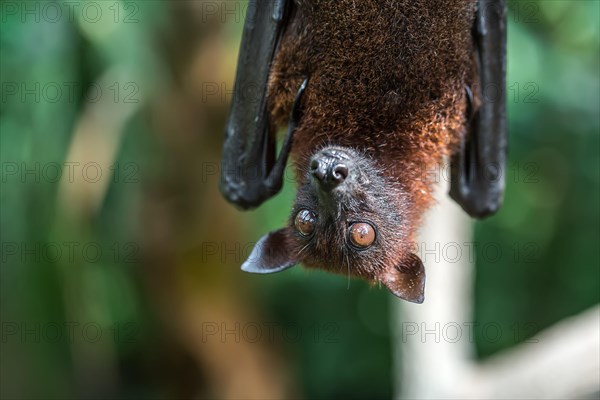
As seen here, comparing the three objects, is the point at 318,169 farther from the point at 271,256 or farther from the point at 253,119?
the point at 253,119

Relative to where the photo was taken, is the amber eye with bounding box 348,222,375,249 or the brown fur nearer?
the amber eye with bounding box 348,222,375,249

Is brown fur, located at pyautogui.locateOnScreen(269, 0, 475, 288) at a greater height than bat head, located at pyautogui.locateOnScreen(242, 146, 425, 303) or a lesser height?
greater

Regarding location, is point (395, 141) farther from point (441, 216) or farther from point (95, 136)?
point (95, 136)

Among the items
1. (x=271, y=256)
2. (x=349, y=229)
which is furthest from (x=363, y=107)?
(x=271, y=256)

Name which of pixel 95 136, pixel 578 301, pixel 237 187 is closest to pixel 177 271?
pixel 95 136

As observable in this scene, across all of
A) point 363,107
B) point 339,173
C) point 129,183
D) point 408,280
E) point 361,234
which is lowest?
point 408,280

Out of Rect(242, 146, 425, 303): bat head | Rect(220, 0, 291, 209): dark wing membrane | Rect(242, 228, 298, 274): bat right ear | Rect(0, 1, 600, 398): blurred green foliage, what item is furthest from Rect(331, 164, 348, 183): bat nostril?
Rect(0, 1, 600, 398): blurred green foliage

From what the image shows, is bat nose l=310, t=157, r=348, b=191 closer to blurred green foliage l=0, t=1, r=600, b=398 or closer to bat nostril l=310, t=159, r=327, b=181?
bat nostril l=310, t=159, r=327, b=181
